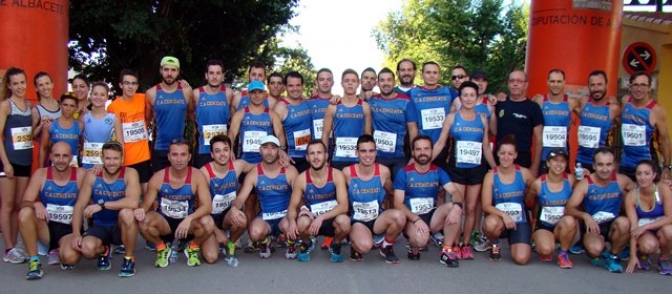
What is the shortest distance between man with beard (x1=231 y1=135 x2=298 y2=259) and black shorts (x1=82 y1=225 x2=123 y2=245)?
1.11 m

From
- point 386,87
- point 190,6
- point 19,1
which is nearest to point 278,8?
point 190,6

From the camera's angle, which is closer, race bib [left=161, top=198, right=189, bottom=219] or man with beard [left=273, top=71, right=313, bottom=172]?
race bib [left=161, top=198, right=189, bottom=219]

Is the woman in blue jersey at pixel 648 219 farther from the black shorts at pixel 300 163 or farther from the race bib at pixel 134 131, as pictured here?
the race bib at pixel 134 131

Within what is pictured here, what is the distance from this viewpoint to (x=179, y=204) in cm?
623

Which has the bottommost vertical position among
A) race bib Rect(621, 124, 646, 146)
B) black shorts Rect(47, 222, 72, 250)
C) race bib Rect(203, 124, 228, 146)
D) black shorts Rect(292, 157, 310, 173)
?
black shorts Rect(47, 222, 72, 250)

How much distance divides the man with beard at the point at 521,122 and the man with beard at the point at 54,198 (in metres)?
4.40

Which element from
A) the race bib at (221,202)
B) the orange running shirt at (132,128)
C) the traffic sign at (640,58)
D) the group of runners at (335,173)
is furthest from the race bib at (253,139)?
the traffic sign at (640,58)

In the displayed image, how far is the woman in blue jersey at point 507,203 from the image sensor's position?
6445mm

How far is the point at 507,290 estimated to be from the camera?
5445 millimetres

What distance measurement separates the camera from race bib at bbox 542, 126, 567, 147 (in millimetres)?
7203

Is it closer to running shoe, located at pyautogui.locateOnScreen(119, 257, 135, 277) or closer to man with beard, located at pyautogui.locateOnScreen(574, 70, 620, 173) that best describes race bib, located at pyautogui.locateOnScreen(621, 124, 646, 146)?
man with beard, located at pyautogui.locateOnScreen(574, 70, 620, 173)

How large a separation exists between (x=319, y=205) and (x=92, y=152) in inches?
95.3

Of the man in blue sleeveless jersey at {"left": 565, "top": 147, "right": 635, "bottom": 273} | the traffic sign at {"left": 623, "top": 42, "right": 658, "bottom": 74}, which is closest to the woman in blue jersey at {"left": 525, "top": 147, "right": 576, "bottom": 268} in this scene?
the man in blue sleeveless jersey at {"left": 565, "top": 147, "right": 635, "bottom": 273}

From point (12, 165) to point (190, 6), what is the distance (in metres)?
9.26
